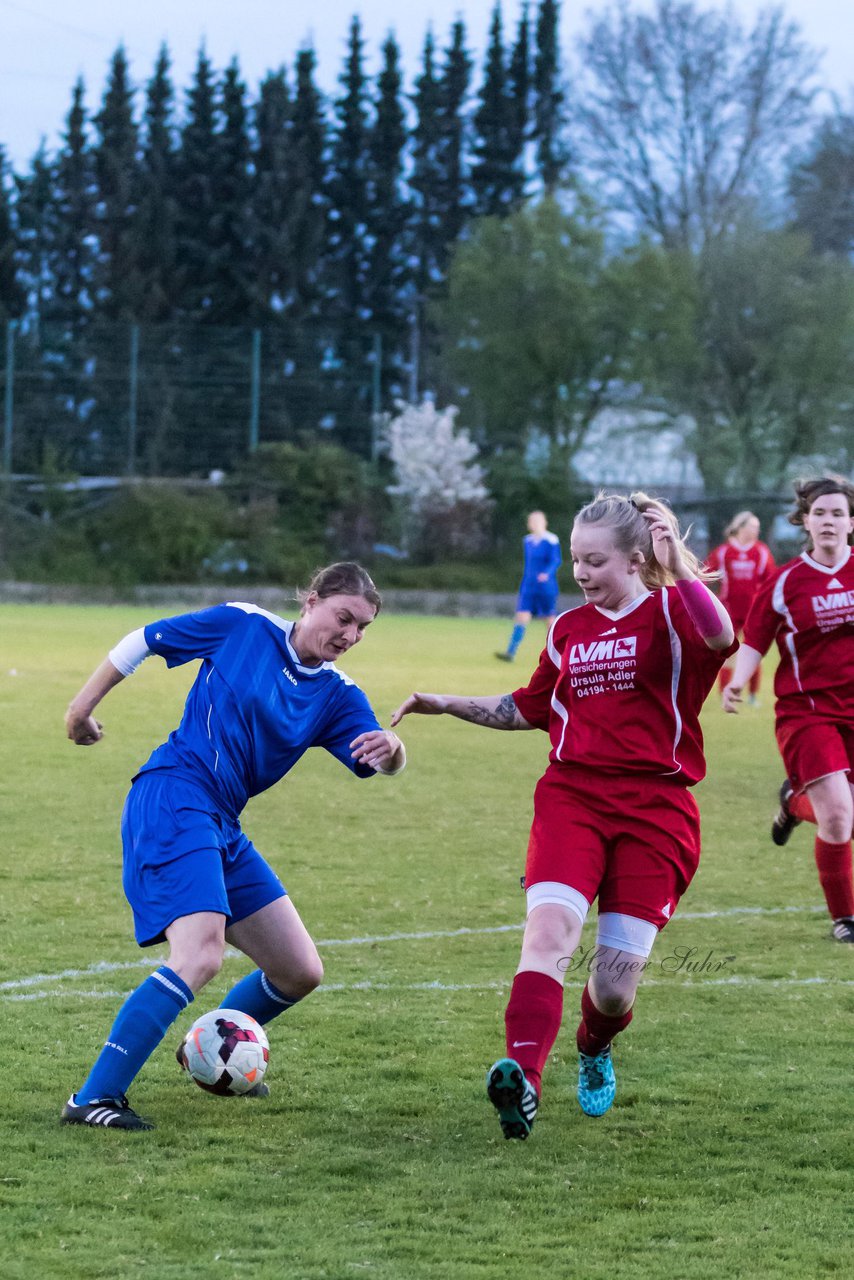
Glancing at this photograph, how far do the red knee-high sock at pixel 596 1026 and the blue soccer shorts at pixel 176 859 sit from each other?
922 mm

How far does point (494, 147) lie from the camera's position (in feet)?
168

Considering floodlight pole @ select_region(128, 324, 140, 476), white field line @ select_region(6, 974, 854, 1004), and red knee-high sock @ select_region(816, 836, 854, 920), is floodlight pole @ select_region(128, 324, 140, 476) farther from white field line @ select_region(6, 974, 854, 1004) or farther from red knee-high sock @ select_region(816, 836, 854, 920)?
white field line @ select_region(6, 974, 854, 1004)

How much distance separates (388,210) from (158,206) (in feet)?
23.2

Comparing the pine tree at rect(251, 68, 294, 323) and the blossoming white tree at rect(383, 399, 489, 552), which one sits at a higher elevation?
the pine tree at rect(251, 68, 294, 323)

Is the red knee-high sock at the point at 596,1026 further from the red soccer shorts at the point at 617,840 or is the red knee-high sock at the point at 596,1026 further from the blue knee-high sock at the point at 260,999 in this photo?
the blue knee-high sock at the point at 260,999

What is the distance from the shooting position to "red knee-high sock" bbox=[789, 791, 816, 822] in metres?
6.84

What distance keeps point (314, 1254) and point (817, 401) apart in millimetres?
42085

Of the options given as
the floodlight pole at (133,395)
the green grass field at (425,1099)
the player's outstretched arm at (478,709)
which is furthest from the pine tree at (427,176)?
the player's outstretched arm at (478,709)

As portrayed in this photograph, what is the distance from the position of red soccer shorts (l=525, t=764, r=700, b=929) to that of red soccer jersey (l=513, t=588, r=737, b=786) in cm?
6

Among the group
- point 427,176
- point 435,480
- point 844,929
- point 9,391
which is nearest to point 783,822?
point 844,929

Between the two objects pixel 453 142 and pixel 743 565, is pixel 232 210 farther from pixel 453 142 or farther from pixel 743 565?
pixel 743 565

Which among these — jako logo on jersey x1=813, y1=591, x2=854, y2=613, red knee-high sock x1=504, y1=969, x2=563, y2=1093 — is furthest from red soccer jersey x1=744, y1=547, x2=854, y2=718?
red knee-high sock x1=504, y1=969, x2=563, y2=1093

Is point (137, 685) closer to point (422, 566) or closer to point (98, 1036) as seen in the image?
point (98, 1036)

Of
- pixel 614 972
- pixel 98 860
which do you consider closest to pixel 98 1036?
pixel 614 972
